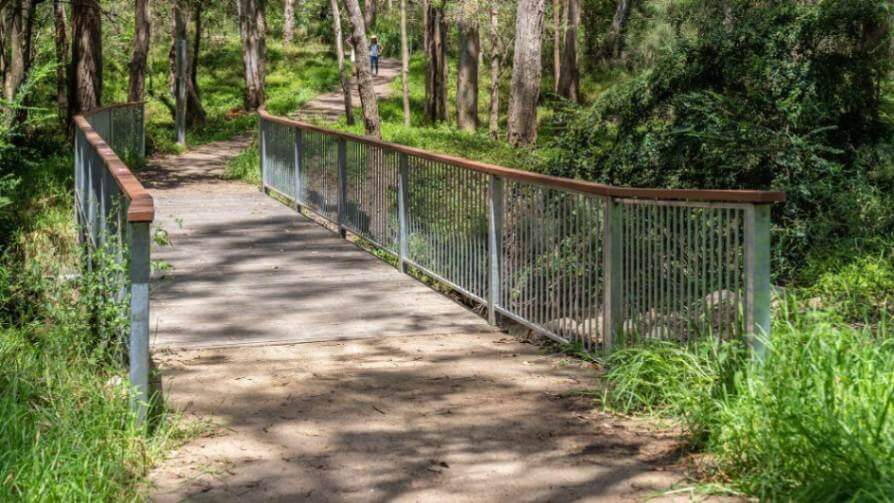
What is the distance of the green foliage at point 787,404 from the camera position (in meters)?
4.42

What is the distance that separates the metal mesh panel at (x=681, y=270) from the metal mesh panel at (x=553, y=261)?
0.41m

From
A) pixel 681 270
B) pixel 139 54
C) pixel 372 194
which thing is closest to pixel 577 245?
pixel 681 270

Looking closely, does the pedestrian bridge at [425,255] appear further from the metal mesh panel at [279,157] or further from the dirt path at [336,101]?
the dirt path at [336,101]

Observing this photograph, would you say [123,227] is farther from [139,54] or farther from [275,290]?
[139,54]

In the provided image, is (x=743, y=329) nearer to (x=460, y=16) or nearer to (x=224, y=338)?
(x=224, y=338)

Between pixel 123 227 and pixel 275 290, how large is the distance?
3158mm

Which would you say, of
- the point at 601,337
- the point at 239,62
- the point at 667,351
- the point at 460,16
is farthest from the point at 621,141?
the point at 239,62

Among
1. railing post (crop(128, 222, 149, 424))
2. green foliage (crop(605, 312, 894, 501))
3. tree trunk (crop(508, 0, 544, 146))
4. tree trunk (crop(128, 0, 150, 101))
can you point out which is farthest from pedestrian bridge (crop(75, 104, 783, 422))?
tree trunk (crop(128, 0, 150, 101))

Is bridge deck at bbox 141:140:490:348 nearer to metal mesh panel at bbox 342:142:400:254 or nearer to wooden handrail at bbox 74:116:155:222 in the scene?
metal mesh panel at bbox 342:142:400:254

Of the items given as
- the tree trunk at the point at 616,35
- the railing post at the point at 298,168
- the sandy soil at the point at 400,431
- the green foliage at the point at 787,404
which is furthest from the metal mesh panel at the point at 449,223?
the tree trunk at the point at 616,35

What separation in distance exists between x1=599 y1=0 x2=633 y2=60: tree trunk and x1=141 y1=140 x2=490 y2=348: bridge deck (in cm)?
3945

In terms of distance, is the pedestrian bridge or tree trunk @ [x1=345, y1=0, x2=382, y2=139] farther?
tree trunk @ [x1=345, y1=0, x2=382, y2=139]

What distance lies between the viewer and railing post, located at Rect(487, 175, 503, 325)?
9320 millimetres

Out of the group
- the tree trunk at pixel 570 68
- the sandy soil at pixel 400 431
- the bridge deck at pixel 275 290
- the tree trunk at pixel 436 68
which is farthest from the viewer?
the tree trunk at pixel 570 68
